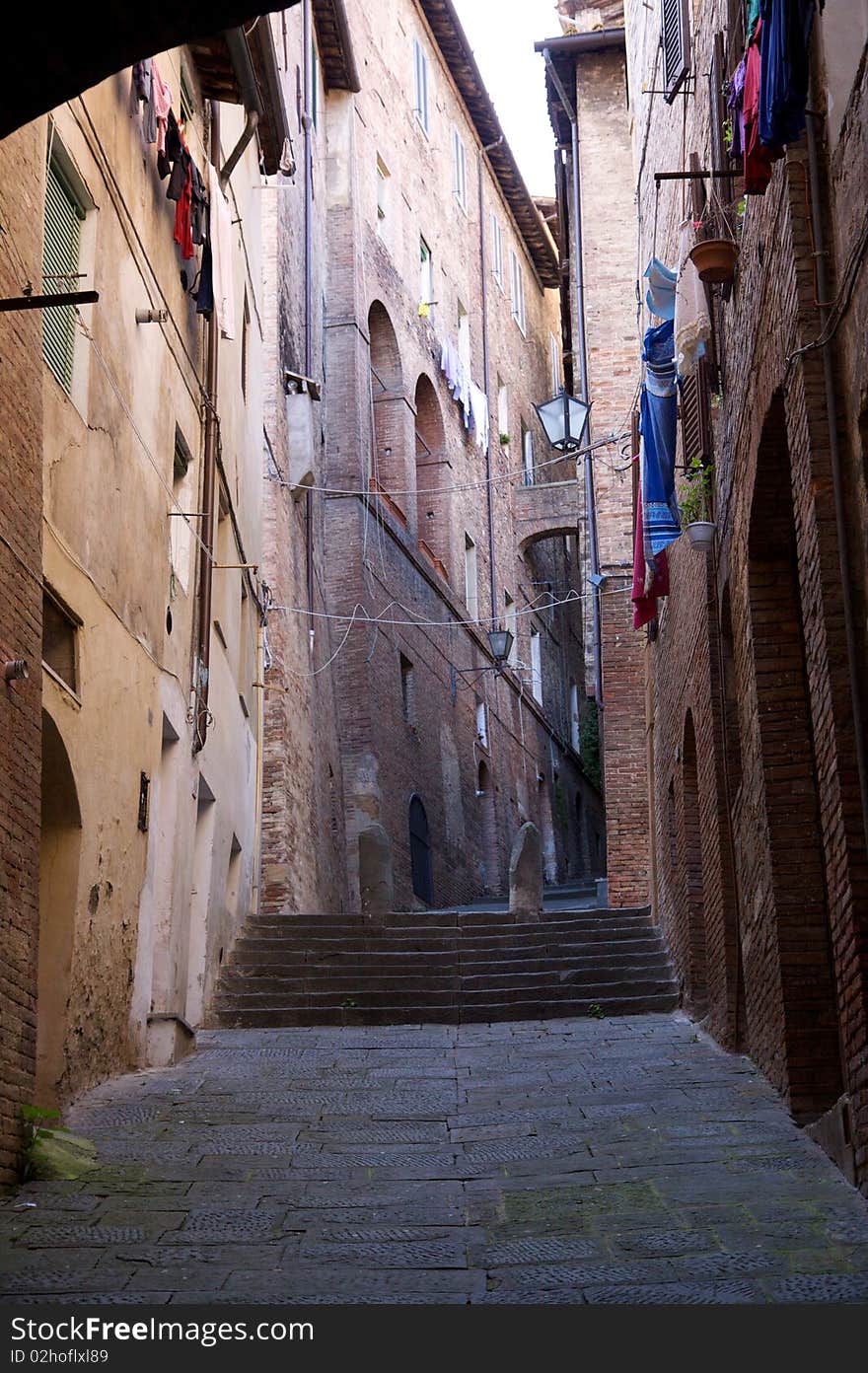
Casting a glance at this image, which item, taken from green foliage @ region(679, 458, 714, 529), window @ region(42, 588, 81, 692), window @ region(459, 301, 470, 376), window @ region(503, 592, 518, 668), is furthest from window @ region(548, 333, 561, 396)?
window @ region(42, 588, 81, 692)

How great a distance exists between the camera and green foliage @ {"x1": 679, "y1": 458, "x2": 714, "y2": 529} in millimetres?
11227

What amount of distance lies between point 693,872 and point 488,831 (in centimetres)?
1592

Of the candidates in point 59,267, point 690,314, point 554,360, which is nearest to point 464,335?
point 554,360

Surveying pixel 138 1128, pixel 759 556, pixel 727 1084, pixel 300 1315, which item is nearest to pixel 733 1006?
pixel 727 1084

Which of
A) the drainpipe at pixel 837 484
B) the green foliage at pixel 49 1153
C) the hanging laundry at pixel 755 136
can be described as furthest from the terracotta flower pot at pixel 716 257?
the green foliage at pixel 49 1153

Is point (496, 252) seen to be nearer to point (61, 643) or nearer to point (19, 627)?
point (61, 643)

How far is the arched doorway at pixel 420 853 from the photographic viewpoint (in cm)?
2348

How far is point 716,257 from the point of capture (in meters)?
9.26

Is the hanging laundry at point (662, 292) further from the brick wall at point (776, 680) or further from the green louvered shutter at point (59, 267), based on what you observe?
the green louvered shutter at point (59, 267)

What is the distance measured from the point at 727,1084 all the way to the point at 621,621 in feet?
36.1

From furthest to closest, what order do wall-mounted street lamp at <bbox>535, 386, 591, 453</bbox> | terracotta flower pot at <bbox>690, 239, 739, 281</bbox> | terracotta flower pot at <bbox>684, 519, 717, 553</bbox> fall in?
wall-mounted street lamp at <bbox>535, 386, 591, 453</bbox>, terracotta flower pot at <bbox>684, 519, 717, 553</bbox>, terracotta flower pot at <bbox>690, 239, 739, 281</bbox>

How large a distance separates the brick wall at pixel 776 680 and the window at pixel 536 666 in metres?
19.3

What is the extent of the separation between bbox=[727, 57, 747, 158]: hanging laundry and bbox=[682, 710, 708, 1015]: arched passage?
5118mm

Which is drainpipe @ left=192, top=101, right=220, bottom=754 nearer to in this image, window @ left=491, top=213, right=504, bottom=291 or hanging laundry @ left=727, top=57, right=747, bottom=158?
hanging laundry @ left=727, top=57, right=747, bottom=158
